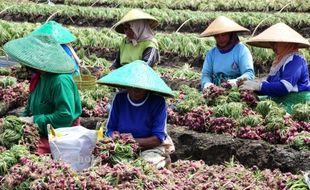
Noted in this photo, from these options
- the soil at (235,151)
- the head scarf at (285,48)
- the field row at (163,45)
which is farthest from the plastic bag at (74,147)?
the field row at (163,45)

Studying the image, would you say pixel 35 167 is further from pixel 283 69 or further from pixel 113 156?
pixel 283 69

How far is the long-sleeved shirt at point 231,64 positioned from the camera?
8.01 m

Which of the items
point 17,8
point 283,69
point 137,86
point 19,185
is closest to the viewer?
point 19,185

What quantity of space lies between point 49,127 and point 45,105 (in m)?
0.65

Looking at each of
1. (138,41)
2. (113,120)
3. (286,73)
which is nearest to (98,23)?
(138,41)

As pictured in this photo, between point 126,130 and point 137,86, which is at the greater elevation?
point 137,86

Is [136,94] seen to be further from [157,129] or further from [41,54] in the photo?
[41,54]

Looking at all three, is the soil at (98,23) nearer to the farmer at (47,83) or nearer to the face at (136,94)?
the face at (136,94)

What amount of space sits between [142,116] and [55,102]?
2.52ft

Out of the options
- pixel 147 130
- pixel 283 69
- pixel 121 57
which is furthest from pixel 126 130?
pixel 121 57

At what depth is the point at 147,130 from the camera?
5.70m

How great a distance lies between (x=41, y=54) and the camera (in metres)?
5.66

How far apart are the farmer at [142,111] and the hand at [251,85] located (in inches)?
82.1

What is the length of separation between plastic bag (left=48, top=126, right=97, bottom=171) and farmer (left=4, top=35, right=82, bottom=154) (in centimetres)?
38
